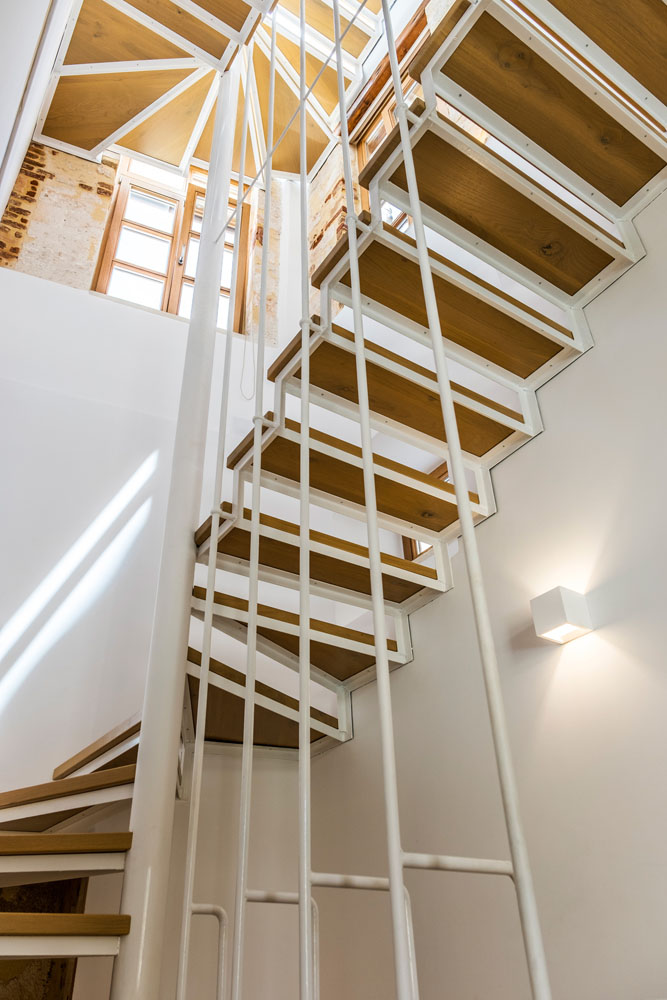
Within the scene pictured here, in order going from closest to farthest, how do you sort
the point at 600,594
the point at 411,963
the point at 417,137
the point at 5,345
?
1. the point at 411,963
2. the point at 417,137
3. the point at 600,594
4. the point at 5,345

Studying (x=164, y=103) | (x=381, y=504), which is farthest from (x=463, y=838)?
(x=164, y=103)


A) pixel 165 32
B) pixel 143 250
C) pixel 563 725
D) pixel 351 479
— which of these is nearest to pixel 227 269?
pixel 143 250

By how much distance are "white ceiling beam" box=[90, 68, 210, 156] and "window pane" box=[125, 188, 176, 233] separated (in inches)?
15.0

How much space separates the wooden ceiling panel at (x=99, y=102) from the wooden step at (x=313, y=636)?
4374 millimetres

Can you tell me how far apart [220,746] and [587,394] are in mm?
2503

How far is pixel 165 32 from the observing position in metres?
4.78

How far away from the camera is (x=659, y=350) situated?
2291mm

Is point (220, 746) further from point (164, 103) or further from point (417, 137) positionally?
point (164, 103)

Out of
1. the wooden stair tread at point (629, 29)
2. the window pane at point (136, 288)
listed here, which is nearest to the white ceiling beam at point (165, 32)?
the window pane at point (136, 288)

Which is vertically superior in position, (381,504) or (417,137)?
(417,137)

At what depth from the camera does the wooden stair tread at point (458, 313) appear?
2.29 m

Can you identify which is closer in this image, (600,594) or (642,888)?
(642,888)

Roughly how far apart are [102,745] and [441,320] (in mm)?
2124

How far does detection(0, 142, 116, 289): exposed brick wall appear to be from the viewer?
476cm
